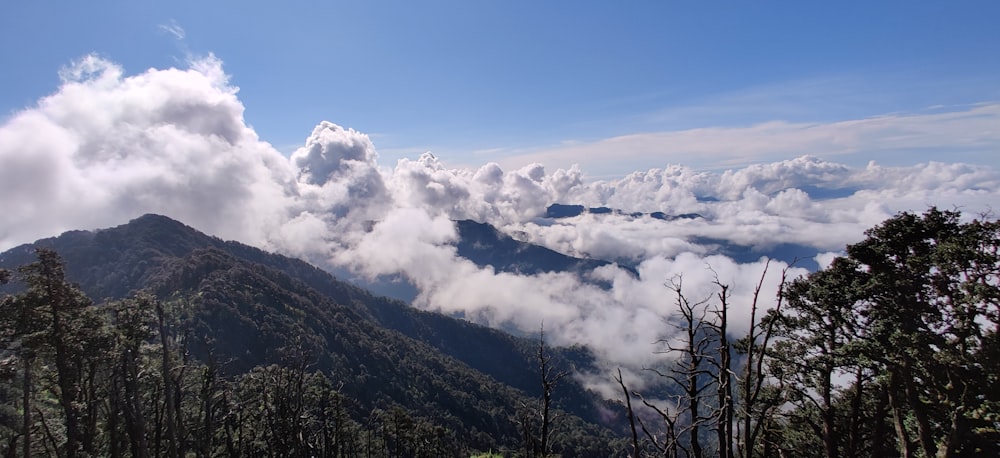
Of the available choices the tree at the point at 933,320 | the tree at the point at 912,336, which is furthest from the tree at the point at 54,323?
the tree at the point at 933,320

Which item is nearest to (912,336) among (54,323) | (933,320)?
(933,320)

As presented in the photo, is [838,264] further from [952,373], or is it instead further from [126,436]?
[126,436]

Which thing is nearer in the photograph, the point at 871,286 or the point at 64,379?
the point at 871,286

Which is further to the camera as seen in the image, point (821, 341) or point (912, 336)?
point (821, 341)

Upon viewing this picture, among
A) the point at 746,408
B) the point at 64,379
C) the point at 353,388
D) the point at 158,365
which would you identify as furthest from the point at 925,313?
the point at 353,388

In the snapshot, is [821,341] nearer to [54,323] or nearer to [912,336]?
[912,336]

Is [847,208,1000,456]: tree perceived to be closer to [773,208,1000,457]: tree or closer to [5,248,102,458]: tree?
[773,208,1000,457]: tree

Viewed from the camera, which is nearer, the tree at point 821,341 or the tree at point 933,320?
the tree at point 933,320

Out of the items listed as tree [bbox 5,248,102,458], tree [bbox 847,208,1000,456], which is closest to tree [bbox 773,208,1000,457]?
tree [bbox 847,208,1000,456]

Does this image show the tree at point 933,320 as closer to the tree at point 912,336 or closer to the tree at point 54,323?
the tree at point 912,336

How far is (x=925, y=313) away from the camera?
66.2ft

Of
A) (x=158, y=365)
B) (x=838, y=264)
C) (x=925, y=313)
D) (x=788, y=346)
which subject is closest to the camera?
(x=925, y=313)

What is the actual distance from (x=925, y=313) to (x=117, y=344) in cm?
3947

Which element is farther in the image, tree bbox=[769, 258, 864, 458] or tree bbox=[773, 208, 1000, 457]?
tree bbox=[769, 258, 864, 458]
